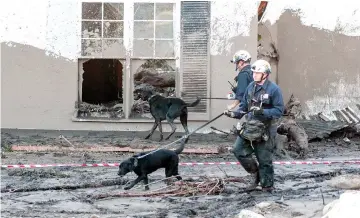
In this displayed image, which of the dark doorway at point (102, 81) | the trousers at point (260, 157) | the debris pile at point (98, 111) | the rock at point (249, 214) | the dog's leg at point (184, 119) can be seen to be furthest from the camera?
the dark doorway at point (102, 81)

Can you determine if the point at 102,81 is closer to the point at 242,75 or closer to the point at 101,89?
the point at 101,89

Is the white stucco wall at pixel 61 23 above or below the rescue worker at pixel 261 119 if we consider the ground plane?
above

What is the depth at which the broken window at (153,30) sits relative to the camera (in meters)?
14.8

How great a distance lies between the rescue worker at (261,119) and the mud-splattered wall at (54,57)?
18.6ft

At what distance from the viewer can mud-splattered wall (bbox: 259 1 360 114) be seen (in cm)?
1689

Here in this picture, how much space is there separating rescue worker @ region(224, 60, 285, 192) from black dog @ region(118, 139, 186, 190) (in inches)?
33.3

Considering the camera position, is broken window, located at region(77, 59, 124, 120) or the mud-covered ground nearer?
the mud-covered ground

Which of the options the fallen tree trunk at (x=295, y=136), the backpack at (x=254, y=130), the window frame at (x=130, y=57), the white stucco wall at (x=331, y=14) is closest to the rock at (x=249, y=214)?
the backpack at (x=254, y=130)

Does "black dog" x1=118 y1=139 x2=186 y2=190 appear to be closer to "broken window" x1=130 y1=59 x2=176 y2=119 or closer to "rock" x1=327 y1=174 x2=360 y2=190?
"rock" x1=327 y1=174 x2=360 y2=190

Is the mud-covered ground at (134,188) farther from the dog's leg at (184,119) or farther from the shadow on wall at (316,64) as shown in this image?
the shadow on wall at (316,64)

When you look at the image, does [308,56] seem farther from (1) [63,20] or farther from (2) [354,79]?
(1) [63,20]

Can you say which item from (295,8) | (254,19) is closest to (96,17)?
(254,19)

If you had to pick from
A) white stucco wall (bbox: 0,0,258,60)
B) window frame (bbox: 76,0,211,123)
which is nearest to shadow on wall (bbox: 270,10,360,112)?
white stucco wall (bbox: 0,0,258,60)

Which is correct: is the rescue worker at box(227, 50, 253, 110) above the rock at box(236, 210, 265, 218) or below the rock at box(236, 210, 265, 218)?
above
